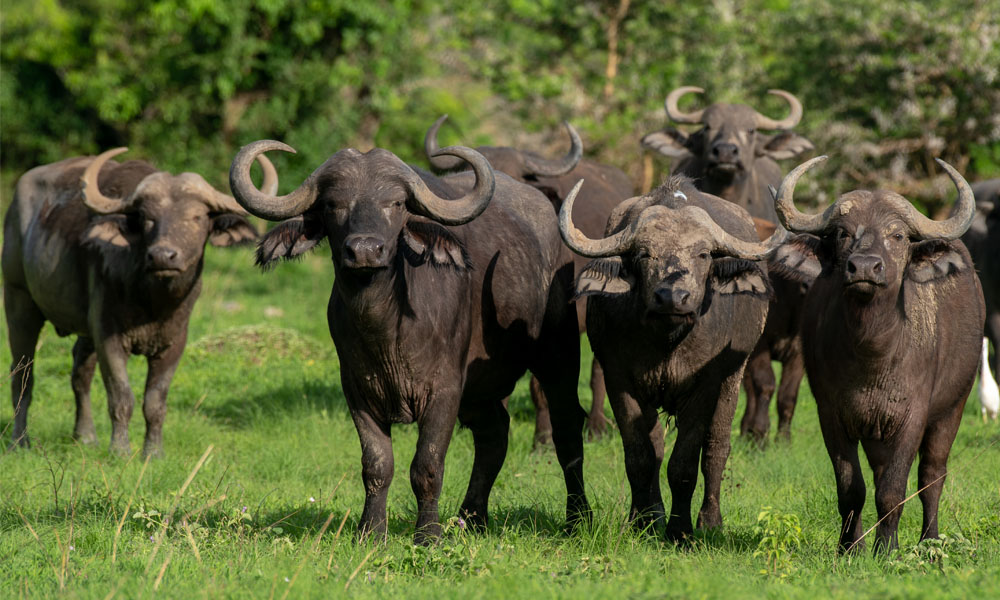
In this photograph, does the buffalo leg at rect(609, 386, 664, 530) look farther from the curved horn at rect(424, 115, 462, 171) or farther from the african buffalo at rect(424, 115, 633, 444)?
the curved horn at rect(424, 115, 462, 171)

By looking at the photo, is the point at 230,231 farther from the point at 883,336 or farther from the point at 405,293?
the point at 883,336

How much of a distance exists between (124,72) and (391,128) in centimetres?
496

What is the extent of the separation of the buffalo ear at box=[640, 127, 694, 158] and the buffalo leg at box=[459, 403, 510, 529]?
471 cm

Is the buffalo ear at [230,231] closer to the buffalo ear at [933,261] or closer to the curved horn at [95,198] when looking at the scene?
the curved horn at [95,198]

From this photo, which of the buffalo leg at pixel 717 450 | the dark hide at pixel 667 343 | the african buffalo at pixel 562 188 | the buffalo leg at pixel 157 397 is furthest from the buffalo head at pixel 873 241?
the buffalo leg at pixel 157 397

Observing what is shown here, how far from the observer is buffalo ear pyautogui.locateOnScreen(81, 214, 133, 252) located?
347 inches

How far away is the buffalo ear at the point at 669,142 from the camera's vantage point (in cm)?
1129

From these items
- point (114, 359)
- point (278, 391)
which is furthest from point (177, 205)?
point (278, 391)

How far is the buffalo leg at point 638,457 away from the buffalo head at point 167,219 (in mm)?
3490

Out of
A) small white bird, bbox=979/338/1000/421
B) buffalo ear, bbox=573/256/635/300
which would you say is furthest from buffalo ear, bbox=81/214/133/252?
small white bird, bbox=979/338/1000/421

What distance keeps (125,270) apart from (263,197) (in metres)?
3.09

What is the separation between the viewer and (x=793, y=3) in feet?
60.5

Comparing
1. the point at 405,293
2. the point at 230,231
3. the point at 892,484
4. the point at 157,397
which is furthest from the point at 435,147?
the point at 892,484

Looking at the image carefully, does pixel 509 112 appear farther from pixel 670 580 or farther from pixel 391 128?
pixel 670 580
